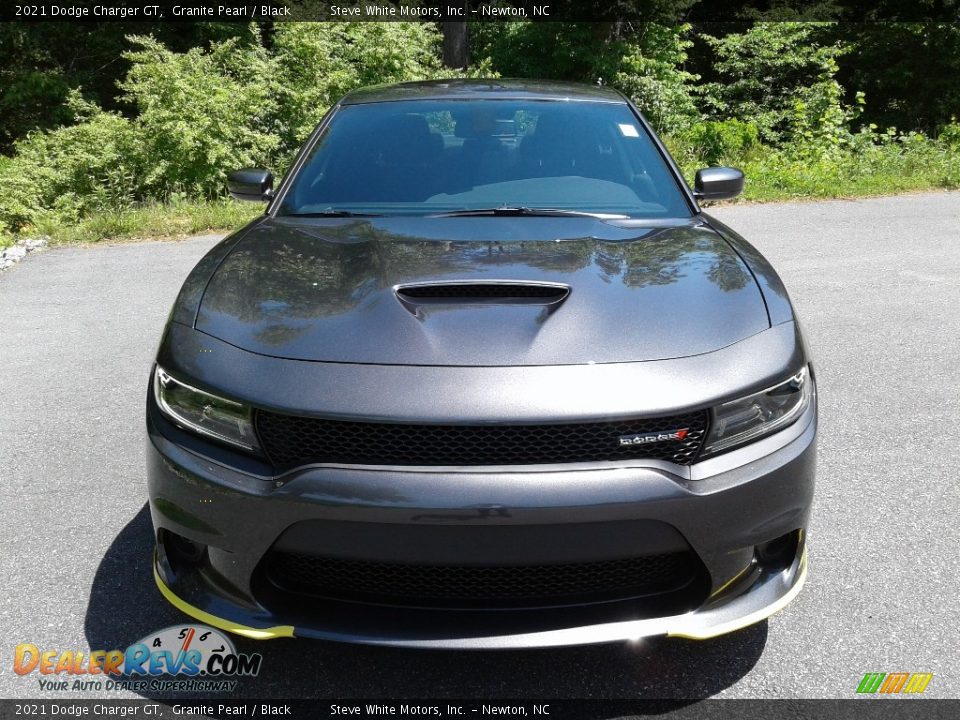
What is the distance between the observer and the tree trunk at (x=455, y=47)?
16.0m

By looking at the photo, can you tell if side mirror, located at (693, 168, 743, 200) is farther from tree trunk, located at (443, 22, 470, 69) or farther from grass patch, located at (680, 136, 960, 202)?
tree trunk, located at (443, 22, 470, 69)

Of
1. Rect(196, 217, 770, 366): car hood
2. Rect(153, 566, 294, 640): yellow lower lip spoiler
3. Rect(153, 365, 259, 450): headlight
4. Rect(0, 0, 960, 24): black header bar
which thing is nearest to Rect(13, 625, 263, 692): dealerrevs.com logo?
Rect(153, 566, 294, 640): yellow lower lip spoiler

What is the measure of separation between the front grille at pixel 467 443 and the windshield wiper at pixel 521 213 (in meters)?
1.21

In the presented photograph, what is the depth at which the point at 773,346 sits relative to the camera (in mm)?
2039

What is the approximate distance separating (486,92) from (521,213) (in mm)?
989

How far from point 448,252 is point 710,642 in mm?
1345

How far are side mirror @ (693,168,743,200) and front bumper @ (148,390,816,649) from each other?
168 cm

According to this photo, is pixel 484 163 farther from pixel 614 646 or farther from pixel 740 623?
pixel 740 623

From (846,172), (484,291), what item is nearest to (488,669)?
(484,291)

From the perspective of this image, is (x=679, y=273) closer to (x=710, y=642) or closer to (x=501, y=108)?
(x=710, y=642)

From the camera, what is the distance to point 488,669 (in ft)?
7.20

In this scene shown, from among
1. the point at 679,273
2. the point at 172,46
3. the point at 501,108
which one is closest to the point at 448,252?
the point at 679,273

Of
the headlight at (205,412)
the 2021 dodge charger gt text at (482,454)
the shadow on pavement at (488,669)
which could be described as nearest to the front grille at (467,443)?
the 2021 dodge charger gt text at (482,454)

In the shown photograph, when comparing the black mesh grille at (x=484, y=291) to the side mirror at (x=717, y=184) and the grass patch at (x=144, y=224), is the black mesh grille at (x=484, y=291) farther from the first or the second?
the grass patch at (x=144, y=224)
